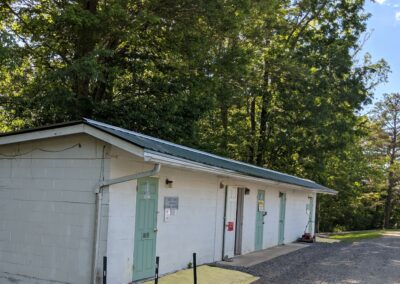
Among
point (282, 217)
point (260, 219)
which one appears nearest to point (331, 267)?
point (260, 219)

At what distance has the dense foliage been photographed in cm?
1440

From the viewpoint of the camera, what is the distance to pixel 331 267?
43.3ft

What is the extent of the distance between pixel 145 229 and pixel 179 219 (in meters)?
1.42

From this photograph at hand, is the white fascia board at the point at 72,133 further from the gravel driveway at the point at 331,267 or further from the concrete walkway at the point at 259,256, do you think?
the concrete walkway at the point at 259,256

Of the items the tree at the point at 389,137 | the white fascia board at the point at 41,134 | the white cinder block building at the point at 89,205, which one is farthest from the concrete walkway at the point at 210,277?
the tree at the point at 389,137

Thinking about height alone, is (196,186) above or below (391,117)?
below

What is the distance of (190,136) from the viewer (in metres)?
18.2

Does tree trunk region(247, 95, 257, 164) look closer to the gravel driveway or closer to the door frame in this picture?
the gravel driveway

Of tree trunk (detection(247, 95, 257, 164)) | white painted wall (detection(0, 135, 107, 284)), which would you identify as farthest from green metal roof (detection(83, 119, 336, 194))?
tree trunk (detection(247, 95, 257, 164))

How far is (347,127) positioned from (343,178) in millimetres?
10462

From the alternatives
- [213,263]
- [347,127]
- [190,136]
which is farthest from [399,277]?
[347,127]

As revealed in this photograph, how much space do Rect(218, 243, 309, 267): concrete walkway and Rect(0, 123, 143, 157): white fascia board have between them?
19.7 ft

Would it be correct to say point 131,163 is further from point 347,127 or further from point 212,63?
→ point 347,127

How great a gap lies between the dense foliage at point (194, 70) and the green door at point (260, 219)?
395 centimetres
